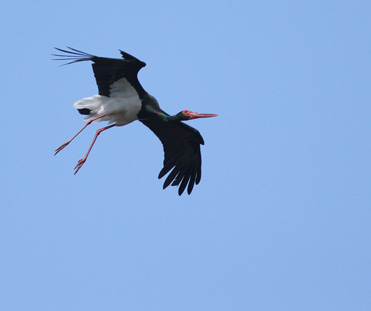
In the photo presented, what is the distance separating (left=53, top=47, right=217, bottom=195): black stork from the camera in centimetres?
1505

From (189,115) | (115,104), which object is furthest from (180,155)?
(115,104)

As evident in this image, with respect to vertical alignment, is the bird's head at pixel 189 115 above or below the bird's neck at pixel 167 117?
above

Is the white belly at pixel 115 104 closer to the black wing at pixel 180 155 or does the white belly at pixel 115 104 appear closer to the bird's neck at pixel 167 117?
the bird's neck at pixel 167 117

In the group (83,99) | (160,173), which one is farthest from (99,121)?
(160,173)

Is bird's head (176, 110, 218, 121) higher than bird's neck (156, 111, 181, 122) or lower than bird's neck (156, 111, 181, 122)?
higher

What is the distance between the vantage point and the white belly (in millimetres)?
15727

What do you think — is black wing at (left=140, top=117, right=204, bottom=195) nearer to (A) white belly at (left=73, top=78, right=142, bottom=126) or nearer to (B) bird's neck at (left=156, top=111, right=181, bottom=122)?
(B) bird's neck at (left=156, top=111, right=181, bottom=122)

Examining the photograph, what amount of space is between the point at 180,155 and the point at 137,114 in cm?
Result: 166

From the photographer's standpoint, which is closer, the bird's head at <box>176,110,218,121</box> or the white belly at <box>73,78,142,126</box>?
the white belly at <box>73,78,142,126</box>

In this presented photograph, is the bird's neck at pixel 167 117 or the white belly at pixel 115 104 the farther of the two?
the bird's neck at pixel 167 117

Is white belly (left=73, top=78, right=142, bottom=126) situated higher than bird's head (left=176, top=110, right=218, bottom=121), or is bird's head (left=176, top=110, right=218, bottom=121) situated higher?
bird's head (left=176, top=110, right=218, bottom=121)

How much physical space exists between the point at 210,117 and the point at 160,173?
1626 millimetres

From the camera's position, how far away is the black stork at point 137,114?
49.4 feet

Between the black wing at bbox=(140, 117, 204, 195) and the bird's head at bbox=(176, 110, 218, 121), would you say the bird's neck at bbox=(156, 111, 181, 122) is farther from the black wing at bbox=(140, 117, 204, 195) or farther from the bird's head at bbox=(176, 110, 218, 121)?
the black wing at bbox=(140, 117, 204, 195)
